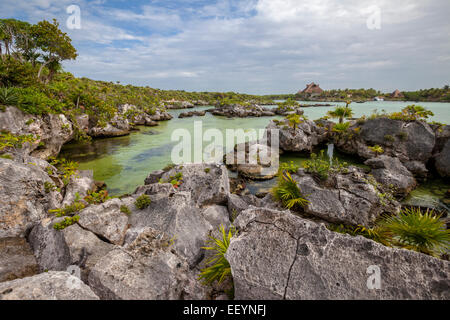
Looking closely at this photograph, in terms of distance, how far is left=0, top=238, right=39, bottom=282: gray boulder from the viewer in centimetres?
455

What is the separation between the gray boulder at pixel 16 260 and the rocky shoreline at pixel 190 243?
0.02 m

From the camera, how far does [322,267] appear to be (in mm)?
3365

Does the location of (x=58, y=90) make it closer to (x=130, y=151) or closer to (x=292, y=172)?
(x=130, y=151)

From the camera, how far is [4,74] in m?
12.5

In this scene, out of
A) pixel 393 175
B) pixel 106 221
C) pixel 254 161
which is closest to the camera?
pixel 106 221

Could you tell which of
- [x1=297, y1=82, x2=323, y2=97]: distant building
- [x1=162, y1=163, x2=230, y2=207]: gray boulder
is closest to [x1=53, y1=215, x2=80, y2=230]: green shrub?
[x1=162, y1=163, x2=230, y2=207]: gray boulder

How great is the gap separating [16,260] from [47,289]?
→ 3.21m

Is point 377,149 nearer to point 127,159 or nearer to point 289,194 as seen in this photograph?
point 289,194

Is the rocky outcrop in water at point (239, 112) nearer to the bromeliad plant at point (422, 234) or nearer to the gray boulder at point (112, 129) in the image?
the gray boulder at point (112, 129)

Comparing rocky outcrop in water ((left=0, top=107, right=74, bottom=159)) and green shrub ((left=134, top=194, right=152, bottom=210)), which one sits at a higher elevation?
rocky outcrop in water ((left=0, top=107, right=74, bottom=159))

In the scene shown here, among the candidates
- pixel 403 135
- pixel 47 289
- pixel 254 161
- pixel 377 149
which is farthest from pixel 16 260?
pixel 403 135

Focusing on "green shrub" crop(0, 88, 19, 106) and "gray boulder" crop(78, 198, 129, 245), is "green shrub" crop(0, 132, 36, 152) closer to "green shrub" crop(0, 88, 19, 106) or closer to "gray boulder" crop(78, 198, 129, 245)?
"green shrub" crop(0, 88, 19, 106)

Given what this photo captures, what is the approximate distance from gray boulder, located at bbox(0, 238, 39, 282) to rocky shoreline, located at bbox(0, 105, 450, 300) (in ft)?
0.08
